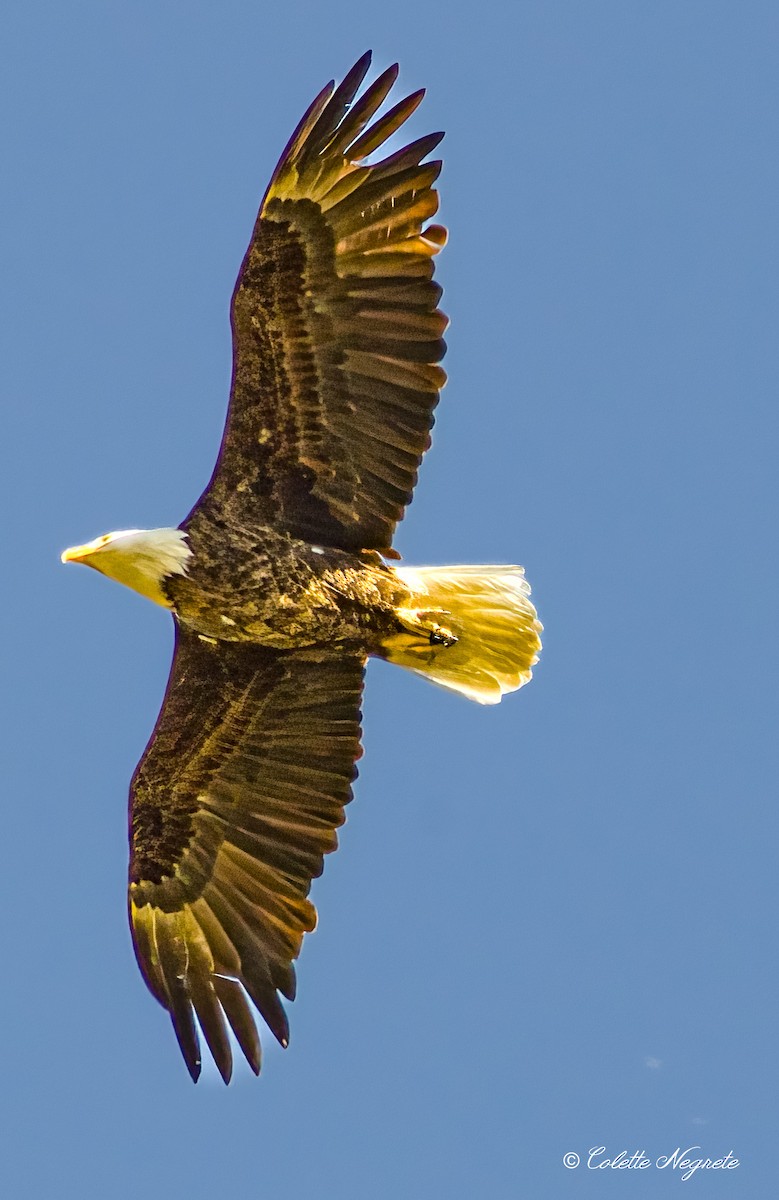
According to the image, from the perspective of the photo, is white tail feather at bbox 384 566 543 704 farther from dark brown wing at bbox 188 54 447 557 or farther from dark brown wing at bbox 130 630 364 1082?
dark brown wing at bbox 188 54 447 557

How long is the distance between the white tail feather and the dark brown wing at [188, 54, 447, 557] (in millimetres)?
776

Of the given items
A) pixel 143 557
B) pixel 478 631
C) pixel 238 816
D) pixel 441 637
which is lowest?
pixel 238 816

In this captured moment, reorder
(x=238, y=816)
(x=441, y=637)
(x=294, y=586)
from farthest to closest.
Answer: (x=238, y=816) → (x=441, y=637) → (x=294, y=586)

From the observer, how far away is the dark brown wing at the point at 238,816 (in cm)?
1093

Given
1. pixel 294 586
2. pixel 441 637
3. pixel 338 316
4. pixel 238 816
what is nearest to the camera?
pixel 338 316

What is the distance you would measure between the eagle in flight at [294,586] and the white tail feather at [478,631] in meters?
0.01

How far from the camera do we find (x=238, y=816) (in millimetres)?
11188

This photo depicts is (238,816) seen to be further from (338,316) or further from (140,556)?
(338,316)

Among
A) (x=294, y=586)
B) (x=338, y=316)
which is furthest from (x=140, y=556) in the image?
(x=338, y=316)

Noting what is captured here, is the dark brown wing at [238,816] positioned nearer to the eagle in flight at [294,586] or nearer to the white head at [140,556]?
the eagle in flight at [294,586]

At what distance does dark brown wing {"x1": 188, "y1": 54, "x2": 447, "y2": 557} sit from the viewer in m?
10.1

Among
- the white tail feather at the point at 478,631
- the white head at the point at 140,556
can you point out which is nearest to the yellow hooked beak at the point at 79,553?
the white head at the point at 140,556

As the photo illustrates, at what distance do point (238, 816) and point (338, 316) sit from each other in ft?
9.08

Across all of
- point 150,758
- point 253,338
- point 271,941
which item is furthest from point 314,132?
point 271,941
